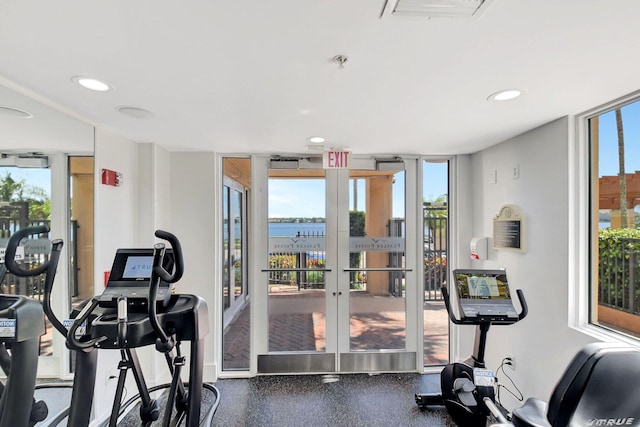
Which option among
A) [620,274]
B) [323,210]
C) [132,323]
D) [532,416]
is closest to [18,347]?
[132,323]

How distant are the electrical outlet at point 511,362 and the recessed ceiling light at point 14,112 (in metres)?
4.03

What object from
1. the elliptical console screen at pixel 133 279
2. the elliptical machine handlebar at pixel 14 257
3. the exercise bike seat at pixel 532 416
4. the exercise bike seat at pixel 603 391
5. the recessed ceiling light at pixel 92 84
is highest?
the recessed ceiling light at pixel 92 84

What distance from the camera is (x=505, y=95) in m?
1.85

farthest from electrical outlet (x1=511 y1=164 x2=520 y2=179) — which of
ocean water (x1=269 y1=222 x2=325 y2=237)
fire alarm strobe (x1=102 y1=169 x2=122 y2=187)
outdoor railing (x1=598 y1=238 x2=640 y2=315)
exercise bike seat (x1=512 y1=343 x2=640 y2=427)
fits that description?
fire alarm strobe (x1=102 y1=169 x2=122 y2=187)

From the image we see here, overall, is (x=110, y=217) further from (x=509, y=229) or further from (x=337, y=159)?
(x=509, y=229)

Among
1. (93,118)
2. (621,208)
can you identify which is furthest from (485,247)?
(93,118)

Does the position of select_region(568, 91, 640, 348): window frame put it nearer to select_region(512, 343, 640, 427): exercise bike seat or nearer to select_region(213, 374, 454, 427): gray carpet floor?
select_region(512, 343, 640, 427): exercise bike seat

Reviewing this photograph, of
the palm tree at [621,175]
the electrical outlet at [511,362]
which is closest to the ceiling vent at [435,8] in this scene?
the palm tree at [621,175]

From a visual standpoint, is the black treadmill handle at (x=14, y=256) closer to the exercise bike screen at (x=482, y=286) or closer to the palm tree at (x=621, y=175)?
the exercise bike screen at (x=482, y=286)

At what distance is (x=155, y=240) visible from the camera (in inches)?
119

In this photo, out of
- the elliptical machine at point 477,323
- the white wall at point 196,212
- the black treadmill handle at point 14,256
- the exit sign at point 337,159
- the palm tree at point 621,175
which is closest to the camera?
the black treadmill handle at point 14,256

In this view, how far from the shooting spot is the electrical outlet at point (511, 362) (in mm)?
2725

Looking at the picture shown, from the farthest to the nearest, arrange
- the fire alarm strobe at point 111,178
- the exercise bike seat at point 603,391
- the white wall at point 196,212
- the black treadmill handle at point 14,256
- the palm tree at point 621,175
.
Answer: the white wall at point 196,212 < the fire alarm strobe at point 111,178 < the palm tree at point 621,175 < the black treadmill handle at point 14,256 < the exercise bike seat at point 603,391

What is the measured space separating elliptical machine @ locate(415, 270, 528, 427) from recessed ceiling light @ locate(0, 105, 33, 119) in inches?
121
